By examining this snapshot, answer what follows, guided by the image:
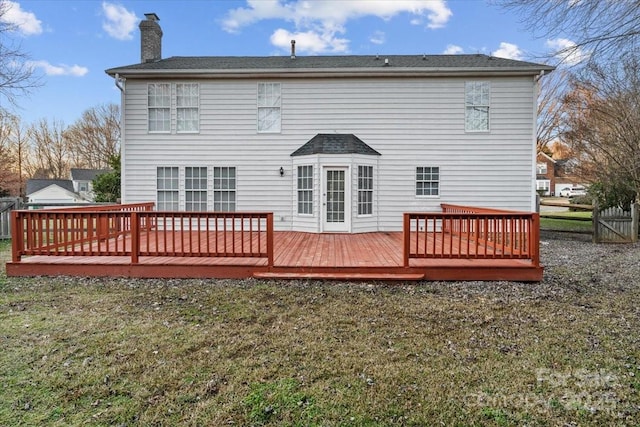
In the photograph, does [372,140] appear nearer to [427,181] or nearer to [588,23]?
[427,181]

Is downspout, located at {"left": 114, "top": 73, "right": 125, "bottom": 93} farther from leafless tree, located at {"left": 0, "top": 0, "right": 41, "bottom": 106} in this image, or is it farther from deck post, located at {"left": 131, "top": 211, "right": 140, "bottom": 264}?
deck post, located at {"left": 131, "top": 211, "right": 140, "bottom": 264}

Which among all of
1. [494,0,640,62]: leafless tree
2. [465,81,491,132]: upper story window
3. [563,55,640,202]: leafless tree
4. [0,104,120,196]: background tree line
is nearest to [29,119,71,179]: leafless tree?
[0,104,120,196]: background tree line

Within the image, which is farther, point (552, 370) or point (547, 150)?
point (547, 150)

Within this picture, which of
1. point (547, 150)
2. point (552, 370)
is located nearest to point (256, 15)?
point (552, 370)

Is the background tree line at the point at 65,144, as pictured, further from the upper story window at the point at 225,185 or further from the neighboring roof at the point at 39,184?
the upper story window at the point at 225,185

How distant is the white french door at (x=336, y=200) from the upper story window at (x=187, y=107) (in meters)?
4.25

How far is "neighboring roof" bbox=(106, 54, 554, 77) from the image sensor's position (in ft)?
34.1

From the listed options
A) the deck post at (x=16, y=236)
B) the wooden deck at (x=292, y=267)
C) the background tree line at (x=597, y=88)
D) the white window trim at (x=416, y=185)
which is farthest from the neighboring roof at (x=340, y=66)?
the wooden deck at (x=292, y=267)

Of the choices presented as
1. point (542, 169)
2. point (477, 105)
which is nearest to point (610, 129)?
point (477, 105)

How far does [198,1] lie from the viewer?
14773 mm

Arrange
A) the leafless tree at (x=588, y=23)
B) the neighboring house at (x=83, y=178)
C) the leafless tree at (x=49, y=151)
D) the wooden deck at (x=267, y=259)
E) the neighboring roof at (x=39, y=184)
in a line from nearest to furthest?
the leafless tree at (x=588, y=23) → the wooden deck at (x=267, y=259) → the leafless tree at (x=49, y=151) → the neighboring roof at (x=39, y=184) → the neighboring house at (x=83, y=178)

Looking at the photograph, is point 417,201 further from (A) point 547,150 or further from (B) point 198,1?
(A) point 547,150

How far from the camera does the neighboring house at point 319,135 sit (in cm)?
1066

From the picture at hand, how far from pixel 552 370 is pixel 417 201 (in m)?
7.98
